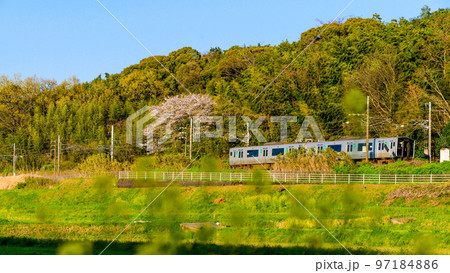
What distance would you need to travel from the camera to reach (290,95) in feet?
94.7

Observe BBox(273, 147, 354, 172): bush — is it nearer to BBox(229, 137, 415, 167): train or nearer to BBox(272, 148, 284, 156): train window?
BBox(229, 137, 415, 167): train

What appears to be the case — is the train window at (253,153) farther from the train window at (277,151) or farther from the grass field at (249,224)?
the grass field at (249,224)

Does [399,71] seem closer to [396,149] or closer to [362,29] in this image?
[396,149]

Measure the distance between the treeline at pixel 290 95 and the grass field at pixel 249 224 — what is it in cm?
527

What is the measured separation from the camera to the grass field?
7535mm

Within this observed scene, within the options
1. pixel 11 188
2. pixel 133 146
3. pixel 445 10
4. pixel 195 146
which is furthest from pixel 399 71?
pixel 11 188

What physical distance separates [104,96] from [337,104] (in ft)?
37.0

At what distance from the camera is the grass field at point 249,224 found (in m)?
7.53

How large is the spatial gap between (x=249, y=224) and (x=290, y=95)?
18402mm

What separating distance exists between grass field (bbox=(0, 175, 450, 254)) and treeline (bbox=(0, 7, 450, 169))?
527cm

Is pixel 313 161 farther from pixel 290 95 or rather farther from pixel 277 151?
pixel 290 95

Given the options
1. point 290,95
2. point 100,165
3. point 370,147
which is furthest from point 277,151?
point 100,165

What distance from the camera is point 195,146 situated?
22.5 metres

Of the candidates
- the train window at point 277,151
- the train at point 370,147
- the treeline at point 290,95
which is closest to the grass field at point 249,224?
the treeline at point 290,95
